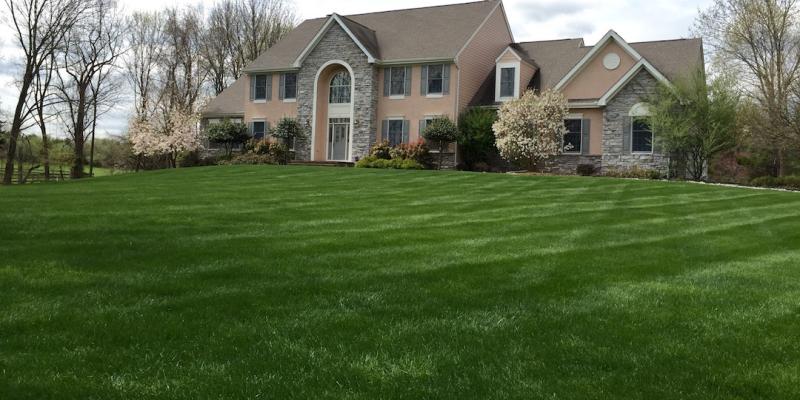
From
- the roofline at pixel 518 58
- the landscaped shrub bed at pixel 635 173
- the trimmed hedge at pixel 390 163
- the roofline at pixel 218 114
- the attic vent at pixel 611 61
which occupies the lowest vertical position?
the landscaped shrub bed at pixel 635 173

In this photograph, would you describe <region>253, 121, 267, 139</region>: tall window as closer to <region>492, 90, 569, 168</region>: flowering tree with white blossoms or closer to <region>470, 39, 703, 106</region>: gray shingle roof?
<region>470, 39, 703, 106</region>: gray shingle roof

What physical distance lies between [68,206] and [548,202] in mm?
9491

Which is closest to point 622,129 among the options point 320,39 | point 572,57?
point 572,57

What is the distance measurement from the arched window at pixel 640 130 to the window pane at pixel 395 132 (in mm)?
10516

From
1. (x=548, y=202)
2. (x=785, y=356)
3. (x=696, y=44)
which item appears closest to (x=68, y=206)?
(x=548, y=202)

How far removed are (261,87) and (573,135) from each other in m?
16.8

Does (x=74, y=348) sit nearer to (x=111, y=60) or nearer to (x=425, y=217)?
(x=425, y=217)

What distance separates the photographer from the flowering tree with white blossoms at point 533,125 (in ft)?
77.9

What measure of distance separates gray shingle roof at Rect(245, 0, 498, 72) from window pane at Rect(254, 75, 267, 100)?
583mm

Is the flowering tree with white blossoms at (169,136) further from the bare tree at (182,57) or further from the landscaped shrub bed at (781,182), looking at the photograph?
the landscaped shrub bed at (781,182)

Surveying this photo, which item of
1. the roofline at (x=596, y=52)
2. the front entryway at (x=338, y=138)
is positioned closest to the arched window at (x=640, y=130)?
the roofline at (x=596, y=52)

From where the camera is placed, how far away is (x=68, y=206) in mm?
10969

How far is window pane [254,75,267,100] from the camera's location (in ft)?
106

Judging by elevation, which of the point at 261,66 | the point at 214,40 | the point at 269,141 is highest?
the point at 214,40
